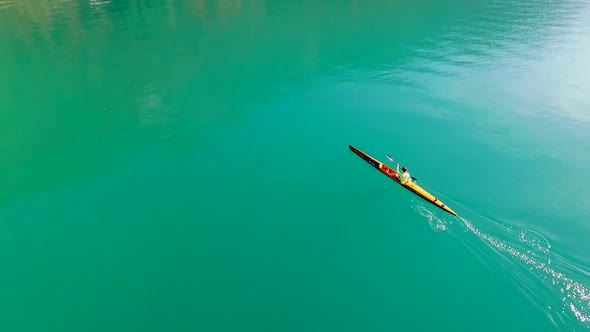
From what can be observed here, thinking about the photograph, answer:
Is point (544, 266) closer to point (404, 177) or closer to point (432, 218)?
point (432, 218)

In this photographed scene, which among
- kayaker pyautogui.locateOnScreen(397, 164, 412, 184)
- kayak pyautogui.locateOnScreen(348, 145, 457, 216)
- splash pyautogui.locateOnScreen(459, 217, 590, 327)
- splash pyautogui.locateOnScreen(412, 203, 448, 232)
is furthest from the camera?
kayaker pyautogui.locateOnScreen(397, 164, 412, 184)

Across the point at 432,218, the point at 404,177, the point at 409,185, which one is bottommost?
the point at 432,218

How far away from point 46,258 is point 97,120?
35.5ft

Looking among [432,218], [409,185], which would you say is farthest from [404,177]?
[432,218]

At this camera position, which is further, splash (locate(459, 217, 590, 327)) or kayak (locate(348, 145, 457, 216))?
kayak (locate(348, 145, 457, 216))

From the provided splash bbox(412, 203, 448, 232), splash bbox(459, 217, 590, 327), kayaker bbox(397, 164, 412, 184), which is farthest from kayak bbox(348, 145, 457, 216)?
splash bbox(459, 217, 590, 327)

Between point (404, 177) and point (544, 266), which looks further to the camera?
point (404, 177)

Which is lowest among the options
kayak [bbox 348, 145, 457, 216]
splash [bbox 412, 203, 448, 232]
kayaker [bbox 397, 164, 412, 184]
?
splash [bbox 412, 203, 448, 232]

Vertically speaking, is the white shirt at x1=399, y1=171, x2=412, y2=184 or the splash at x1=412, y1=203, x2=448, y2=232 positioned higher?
the white shirt at x1=399, y1=171, x2=412, y2=184

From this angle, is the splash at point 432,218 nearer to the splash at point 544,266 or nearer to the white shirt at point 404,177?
the splash at point 544,266

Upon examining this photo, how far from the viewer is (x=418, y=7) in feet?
143

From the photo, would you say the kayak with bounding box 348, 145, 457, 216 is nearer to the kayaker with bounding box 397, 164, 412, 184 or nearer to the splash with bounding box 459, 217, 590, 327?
the kayaker with bounding box 397, 164, 412, 184

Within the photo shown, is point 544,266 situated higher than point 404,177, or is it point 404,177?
point 404,177

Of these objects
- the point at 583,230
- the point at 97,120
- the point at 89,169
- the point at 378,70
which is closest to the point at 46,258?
the point at 89,169
